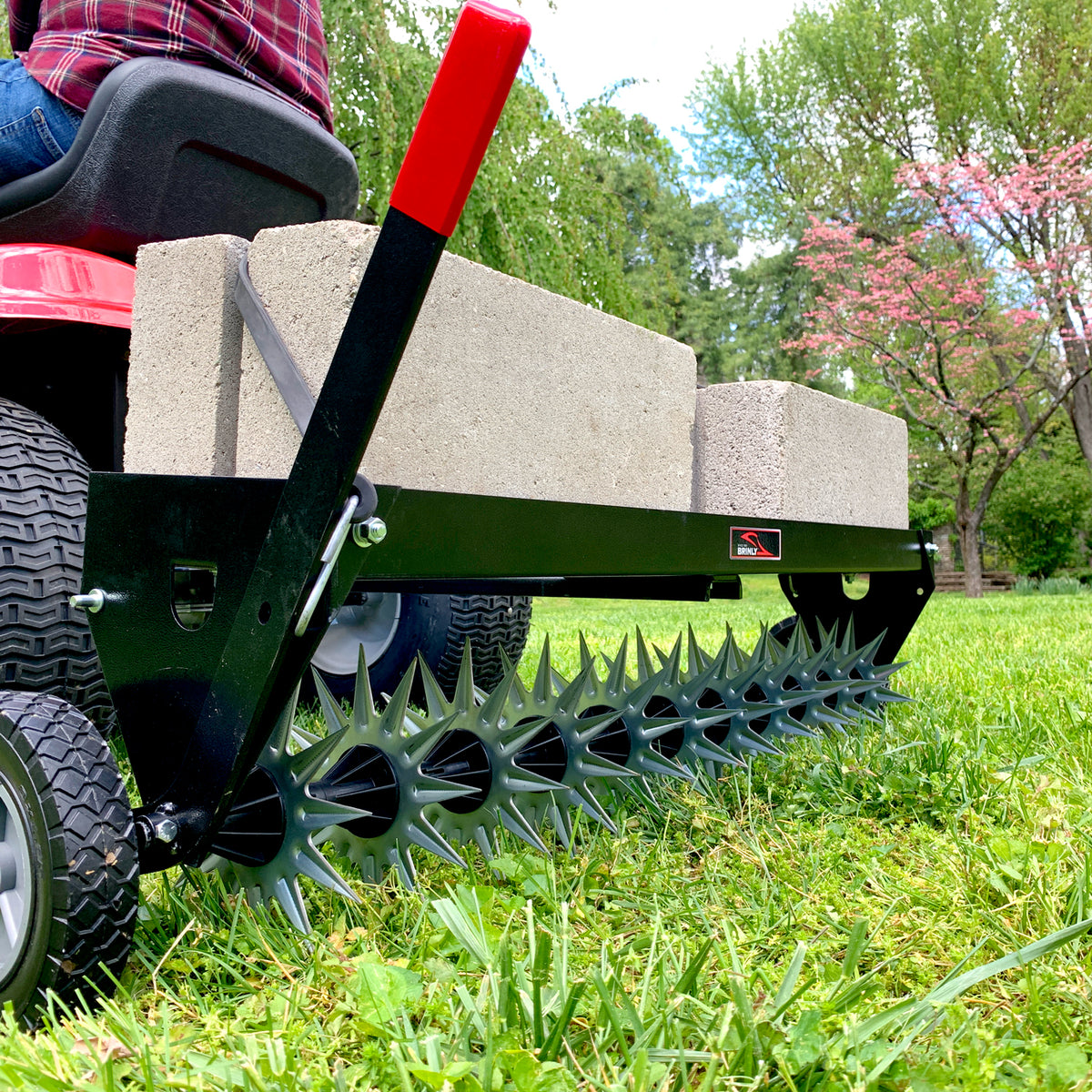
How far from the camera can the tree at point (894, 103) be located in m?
15.0

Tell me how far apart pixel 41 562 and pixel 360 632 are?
1545mm

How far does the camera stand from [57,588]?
1.66m

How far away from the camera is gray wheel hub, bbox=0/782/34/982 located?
1.17 metres

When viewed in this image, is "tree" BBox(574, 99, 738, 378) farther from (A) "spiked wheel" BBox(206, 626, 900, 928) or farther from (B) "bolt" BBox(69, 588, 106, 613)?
(B) "bolt" BBox(69, 588, 106, 613)

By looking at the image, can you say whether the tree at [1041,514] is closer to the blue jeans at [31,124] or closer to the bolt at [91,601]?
the blue jeans at [31,124]

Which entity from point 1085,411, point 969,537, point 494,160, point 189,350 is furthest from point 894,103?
point 189,350

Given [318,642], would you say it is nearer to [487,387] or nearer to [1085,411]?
[487,387]

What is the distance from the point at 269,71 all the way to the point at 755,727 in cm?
187

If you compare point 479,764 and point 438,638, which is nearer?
point 479,764

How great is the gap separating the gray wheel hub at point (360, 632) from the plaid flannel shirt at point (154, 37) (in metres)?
1.51

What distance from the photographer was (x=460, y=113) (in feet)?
3.18

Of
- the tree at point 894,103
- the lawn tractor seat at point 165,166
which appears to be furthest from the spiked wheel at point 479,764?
the tree at point 894,103

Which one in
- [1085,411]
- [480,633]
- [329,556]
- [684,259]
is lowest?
[480,633]

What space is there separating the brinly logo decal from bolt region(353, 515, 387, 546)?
2.87 feet
